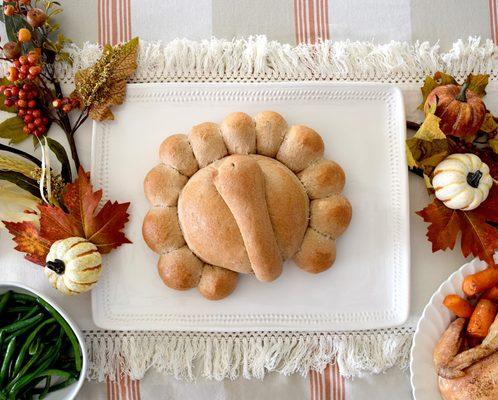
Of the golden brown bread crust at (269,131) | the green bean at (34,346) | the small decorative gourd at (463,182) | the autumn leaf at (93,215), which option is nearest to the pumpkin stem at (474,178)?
the small decorative gourd at (463,182)

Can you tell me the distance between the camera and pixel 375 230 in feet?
5.57

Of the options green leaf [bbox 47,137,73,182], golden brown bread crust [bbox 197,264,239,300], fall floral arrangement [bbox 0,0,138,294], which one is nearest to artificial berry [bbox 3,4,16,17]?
fall floral arrangement [bbox 0,0,138,294]

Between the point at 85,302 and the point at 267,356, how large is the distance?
609 mm

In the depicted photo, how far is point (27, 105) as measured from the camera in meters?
1.66

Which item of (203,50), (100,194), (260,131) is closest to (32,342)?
(100,194)

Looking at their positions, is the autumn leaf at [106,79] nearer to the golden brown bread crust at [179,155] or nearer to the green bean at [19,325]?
the golden brown bread crust at [179,155]

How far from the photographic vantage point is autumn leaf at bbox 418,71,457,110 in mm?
1688

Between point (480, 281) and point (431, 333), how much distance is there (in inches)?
8.6

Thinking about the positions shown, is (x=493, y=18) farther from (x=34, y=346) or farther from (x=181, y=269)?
(x=34, y=346)

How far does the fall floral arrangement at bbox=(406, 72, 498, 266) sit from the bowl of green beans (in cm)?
115

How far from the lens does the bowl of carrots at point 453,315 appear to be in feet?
5.27

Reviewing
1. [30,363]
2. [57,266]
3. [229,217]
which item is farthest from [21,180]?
[229,217]

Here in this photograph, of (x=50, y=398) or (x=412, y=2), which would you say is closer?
(x=50, y=398)

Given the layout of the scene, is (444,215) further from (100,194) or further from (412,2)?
(100,194)
